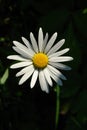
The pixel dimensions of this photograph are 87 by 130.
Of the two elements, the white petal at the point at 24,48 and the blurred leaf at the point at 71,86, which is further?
the blurred leaf at the point at 71,86

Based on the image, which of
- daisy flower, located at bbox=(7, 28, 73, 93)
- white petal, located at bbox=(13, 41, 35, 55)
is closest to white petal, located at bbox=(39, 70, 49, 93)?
daisy flower, located at bbox=(7, 28, 73, 93)

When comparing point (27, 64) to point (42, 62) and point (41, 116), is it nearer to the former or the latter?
point (42, 62)

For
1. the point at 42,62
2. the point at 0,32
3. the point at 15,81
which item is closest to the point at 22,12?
the point at 0,32

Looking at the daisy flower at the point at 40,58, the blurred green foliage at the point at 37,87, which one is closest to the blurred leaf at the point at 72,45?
the blurred green foliage at the point at 37,87

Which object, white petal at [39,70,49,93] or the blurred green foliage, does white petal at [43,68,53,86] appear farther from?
the blurred green foliage

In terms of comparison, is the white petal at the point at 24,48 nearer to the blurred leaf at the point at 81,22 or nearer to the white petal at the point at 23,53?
the white petal at the point at 23,53

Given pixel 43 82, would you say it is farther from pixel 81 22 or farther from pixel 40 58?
pixel 81 22
